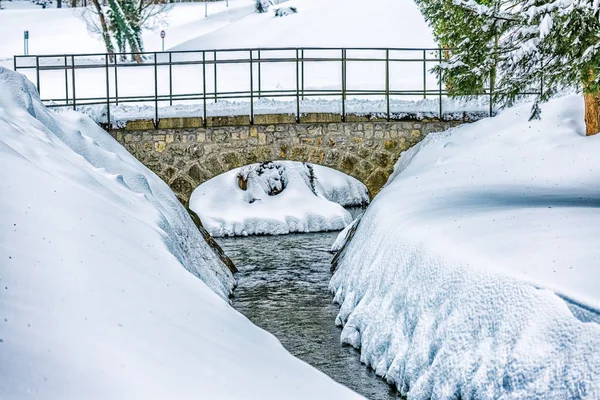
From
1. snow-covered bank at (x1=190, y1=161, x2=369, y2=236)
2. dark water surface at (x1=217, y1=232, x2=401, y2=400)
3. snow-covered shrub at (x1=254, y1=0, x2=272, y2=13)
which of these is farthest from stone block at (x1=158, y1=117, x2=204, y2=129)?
snow-covered shrub at (x1=254, y1=0, x2=272, y2=13)

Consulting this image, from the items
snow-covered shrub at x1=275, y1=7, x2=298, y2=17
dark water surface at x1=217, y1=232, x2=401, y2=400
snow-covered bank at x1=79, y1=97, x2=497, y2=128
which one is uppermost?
snow-covered shrub at x1=275, y1=7, x2=298, y2=17

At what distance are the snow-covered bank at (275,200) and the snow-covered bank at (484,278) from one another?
816cm

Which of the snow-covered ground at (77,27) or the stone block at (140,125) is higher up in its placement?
the snow-covered ground at (77,27)

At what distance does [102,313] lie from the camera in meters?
7.16

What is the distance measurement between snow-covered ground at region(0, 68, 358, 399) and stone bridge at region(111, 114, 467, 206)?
8.17 m

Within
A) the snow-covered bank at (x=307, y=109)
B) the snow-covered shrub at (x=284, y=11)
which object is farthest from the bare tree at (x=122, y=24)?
the snow-covered bank at (x=307, y=109)

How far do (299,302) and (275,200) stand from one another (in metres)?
13.0

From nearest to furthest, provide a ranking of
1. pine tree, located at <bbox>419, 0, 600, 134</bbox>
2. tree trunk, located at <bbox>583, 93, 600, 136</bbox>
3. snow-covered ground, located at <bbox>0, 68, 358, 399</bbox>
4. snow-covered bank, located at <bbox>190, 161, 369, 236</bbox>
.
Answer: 1. snow-covered ground, located at <bbox>0, 68, 358, 399</bbox>
2. pine tree, located at <bbox>419, 0, 600, 134</bbox>
3. tree trunk, located at <bbox>583, 93, 600, 136</bbox>
4. snow-covered bank, located at <bbox>190, 161, 369, 236</bbox>

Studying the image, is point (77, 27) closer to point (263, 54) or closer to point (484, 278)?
point (263, 54)

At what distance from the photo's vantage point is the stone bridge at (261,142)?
2002 cm

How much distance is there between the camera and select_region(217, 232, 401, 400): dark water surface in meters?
11.6

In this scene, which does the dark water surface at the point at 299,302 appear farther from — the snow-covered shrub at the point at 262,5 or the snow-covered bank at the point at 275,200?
the snow-covered shrub at the point at 262,5

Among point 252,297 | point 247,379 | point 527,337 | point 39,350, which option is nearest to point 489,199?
point 252,297

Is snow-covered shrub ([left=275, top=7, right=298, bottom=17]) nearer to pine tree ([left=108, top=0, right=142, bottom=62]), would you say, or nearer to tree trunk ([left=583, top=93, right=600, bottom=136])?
pine tree ([left=108, top=0, right=142, bottom=62])
